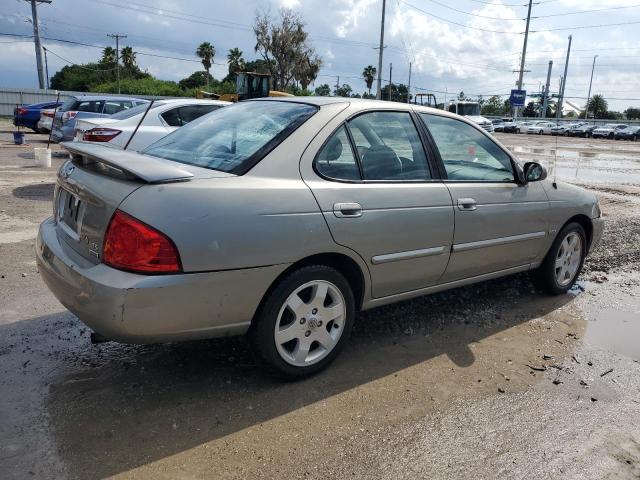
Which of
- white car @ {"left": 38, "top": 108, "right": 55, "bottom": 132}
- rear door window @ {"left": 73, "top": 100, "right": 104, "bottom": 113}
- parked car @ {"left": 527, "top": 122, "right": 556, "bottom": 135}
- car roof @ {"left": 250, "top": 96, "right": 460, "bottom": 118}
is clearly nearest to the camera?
car roof @ {"left": 250, "top": 96, "right": 460, "bottom": 118}

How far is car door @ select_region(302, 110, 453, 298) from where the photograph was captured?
3117 millimetres

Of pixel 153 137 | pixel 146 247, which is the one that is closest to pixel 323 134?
pixel 146 247

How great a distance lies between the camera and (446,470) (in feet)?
8.19

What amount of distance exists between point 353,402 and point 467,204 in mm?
1650

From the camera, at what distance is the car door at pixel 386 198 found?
3117mm

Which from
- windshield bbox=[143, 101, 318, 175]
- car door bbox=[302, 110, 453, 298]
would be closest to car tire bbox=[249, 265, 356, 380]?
car door bbox=[302, 110, 453, 298]

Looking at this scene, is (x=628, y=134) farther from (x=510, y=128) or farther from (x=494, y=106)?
(x=494, y=106)

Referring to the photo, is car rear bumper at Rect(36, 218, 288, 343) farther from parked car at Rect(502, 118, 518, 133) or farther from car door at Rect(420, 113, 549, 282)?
parked car at Rect(502, 118, 518, 133)

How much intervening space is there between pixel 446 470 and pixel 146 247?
5.79 feet

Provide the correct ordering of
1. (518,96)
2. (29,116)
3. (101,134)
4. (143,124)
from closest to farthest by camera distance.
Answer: (101,134)
(143,124)
(29,116)
(518,96)

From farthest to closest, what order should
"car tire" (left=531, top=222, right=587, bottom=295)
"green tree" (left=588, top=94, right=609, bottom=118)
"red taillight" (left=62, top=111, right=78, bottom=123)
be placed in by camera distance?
"green tree" (left=588, top=94, right=609, bottom=118) < "red taillight" (left=62, top=111, right=78, bottom=123) < "car tire" (left=531, top=222, right=587, bottom=295)

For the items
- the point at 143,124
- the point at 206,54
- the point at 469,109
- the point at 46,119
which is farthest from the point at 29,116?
the point at 206,54

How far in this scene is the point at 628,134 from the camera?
2084 inches

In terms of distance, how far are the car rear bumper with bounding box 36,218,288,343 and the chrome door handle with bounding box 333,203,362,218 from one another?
1.51 feet
